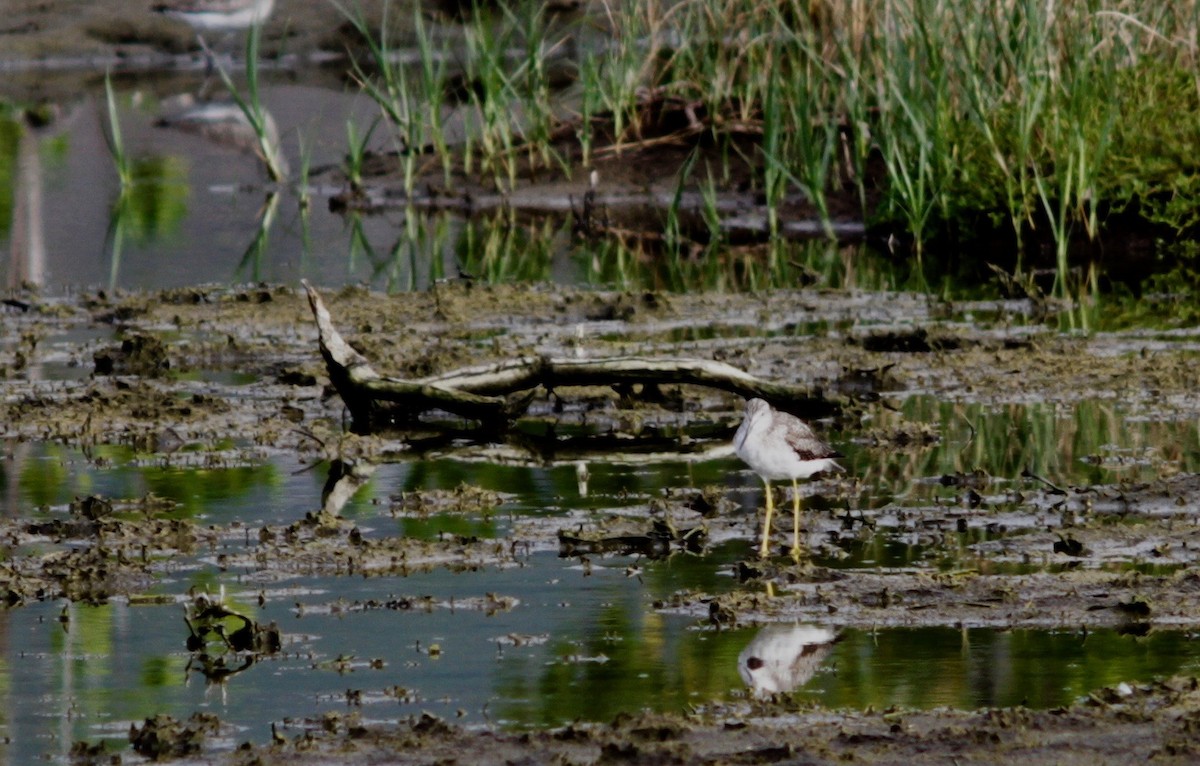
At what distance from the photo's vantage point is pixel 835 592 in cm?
653

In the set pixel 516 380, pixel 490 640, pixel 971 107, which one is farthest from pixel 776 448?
pixel 971 107

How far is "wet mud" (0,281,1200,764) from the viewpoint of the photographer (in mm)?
5113

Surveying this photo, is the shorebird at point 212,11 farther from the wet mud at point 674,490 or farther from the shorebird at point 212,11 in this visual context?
the wet mud at point 674,490

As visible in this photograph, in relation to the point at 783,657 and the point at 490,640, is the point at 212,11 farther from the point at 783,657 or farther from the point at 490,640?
the point at 783,657

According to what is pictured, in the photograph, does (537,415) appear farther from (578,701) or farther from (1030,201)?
(1030,201)

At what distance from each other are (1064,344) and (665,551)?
4895 mm

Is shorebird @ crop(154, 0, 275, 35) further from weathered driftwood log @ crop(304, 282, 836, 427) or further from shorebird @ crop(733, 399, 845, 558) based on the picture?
shorebird @ crop(733, 399, 845, 558)

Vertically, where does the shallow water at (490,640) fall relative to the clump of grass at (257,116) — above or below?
below

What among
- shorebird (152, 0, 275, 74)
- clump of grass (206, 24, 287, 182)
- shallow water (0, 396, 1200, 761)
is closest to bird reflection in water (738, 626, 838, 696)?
shallow water (0, 396, 1200, 761)

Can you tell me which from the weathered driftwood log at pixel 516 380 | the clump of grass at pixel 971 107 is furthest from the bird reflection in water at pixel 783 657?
the clump of grass at pixel 971 107

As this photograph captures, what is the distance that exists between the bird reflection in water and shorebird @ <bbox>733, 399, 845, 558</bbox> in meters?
1.06

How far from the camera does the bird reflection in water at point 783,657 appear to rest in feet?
18.4

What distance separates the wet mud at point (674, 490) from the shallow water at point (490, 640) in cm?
10

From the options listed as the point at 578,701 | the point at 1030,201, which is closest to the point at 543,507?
the point at 578,701
